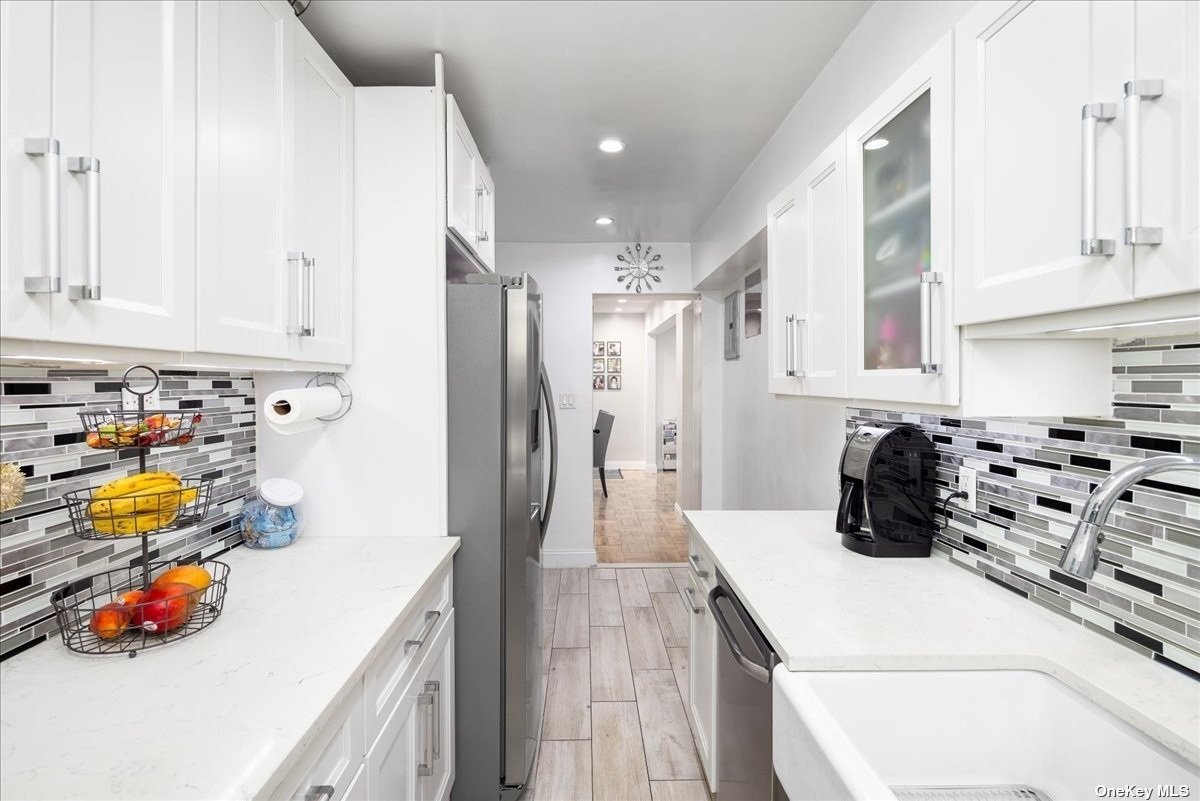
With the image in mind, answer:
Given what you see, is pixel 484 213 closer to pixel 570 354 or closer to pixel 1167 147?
pixel 570 354

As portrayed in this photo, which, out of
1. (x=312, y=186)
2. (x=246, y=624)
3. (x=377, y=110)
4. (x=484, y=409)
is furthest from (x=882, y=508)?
(x=377, y=110)

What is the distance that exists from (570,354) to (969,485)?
3134 mm

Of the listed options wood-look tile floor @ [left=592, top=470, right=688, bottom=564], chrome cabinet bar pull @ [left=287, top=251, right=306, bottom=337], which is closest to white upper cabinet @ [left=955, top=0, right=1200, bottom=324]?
chrome cabinet bar pull @ [left=287, top=251, right=306, bottom=337]

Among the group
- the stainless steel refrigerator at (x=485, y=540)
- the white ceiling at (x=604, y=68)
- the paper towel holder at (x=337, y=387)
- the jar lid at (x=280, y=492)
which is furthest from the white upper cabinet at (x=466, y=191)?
the jar lid at (x=280, y=492)

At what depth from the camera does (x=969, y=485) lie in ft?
4.71

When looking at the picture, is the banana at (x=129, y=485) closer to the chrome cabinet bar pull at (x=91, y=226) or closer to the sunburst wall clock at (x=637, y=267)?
the chrome cabinet bar pull at (x=91, y=226)

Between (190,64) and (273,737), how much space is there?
118 cm

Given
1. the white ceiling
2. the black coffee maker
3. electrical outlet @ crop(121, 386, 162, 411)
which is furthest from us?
the white ceiling

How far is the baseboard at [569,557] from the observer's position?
168 inches

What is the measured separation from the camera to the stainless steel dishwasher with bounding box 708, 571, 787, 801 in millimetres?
1128

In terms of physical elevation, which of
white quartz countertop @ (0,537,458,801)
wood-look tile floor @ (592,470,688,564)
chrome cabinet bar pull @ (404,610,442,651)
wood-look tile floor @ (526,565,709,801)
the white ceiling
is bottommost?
wood-look tile floor @ (526,565,709,801)

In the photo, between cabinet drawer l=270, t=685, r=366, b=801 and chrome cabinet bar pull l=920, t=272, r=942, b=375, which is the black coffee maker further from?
cabinet drawer l=270, t=685, r=366, b=801

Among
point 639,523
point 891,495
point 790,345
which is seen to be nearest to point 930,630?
point 891,495

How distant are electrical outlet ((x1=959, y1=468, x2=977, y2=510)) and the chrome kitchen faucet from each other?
770 millimetres
